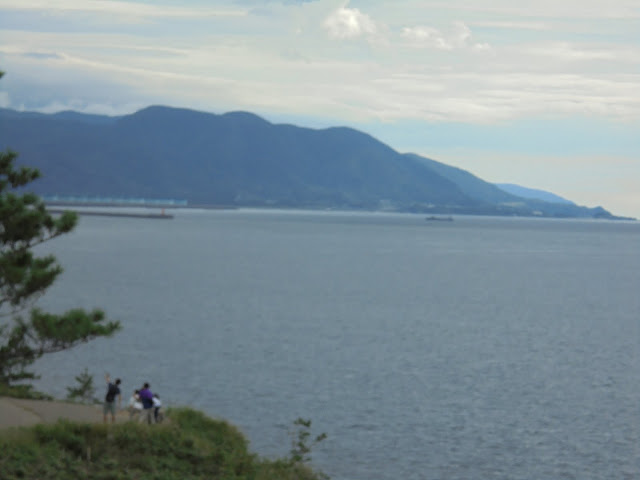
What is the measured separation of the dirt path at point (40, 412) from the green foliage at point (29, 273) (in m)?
1.99

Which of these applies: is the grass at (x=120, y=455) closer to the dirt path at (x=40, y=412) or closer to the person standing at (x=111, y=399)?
the person standing at (x=111, y=399)

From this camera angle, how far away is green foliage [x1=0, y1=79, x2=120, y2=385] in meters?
33.1

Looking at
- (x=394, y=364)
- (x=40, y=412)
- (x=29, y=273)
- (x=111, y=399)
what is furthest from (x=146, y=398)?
(x=394, y=364)

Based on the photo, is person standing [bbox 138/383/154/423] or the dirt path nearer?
the dirt path

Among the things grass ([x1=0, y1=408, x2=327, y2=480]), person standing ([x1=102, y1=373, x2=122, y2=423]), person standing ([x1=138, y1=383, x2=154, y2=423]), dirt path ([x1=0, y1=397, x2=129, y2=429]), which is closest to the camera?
grass ([x1=0, y1=408, x2=327, y2=480])

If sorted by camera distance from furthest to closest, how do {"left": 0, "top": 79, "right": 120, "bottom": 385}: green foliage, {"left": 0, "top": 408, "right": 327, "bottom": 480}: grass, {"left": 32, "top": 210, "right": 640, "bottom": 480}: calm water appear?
{"left": 32, "top": 210, "right": 640, "bottom": 480}: calm water < {"left": 0, "top": 79, "right": 120, "bottom": 385}: green foliage < {"left": 0, "top": 408, "right": 327, "bottom": 480}: grass

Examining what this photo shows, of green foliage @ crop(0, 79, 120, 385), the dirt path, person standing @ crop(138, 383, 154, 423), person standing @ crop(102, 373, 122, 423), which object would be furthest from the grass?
green foliage @ crop(0, 79, 120, 385)

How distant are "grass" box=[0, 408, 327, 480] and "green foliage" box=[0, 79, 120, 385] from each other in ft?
14.7

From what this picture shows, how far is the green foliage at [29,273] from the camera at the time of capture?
109 feet

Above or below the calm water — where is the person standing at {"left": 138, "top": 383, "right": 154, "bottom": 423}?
above

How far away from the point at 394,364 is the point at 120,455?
3615 cm

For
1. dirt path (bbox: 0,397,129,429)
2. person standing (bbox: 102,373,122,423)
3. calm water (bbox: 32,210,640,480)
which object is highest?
person standing (bbox: 102,373,122,423)

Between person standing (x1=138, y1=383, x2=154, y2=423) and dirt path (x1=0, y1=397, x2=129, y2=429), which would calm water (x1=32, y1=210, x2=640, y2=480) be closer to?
dirt path (x1=0, y1=397, x2=129, y2=429)

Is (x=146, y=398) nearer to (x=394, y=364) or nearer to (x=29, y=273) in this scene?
(x=29, y=273)
